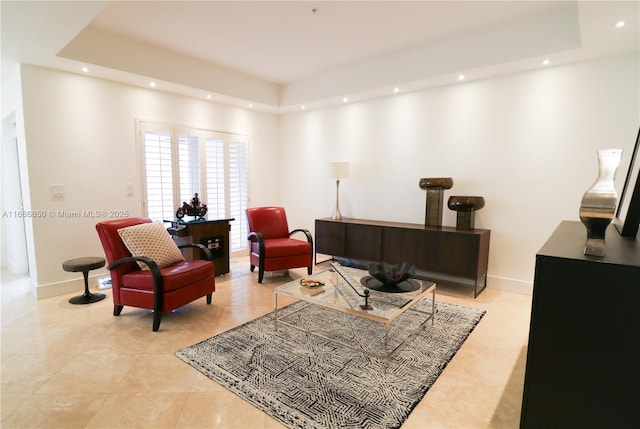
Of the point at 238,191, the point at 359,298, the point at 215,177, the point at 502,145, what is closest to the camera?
the point at 359,298

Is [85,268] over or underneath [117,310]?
over

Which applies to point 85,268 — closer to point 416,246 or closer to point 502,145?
point 416,246

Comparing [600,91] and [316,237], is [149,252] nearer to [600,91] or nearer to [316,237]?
[316,237]

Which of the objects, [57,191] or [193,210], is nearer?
[57,191]

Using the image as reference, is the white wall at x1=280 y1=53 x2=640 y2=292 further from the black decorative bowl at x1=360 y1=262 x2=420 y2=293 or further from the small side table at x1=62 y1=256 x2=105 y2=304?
the small side table at x1=62 y1=256 x2=105 y2=304

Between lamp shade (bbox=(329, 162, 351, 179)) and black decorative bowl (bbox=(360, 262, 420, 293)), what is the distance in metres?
2.28

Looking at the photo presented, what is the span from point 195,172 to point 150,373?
329 cm

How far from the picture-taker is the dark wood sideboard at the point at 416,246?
145 inches

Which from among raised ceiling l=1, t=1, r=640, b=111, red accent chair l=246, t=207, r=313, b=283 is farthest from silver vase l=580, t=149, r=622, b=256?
red accent chair l=246, t=207, r=313, b=283

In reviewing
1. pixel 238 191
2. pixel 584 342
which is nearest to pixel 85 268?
pixel 238 191

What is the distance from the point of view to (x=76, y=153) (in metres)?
3.77

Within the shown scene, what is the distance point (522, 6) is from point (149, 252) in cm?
426

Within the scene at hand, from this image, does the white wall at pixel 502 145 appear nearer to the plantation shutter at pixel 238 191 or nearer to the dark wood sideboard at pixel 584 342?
the plantation shutter at pixel 238 191

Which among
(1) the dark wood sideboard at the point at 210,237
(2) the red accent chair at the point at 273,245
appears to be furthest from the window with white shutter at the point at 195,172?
(2) the red accent chair at the point at 273,245
